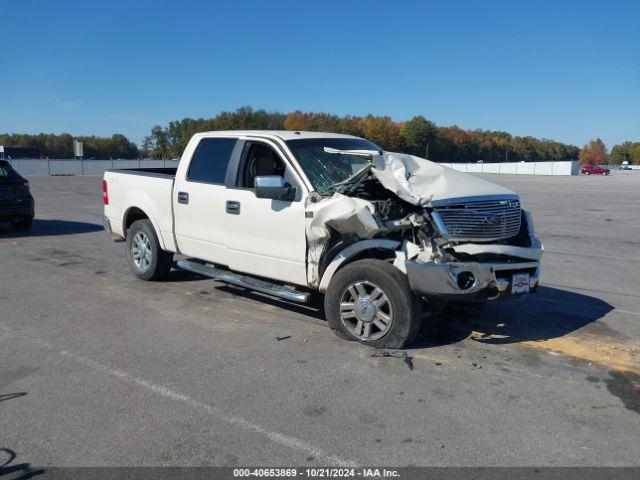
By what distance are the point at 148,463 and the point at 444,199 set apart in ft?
10.2

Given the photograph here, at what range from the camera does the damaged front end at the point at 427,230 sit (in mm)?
4785

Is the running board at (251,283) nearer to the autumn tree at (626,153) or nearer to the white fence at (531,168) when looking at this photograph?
the white fence at (531,168)

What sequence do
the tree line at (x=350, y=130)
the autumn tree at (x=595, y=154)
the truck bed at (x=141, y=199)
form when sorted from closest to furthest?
the truck bed at (x=141, y=199)
the tree line at (x=350, y=130)
the autumn tree at (x=595, y=154)

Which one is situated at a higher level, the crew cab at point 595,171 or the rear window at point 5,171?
the crew cab at point 595,171

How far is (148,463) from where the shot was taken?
10.6 ft

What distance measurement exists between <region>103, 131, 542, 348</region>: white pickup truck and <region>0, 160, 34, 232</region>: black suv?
23.7 feet

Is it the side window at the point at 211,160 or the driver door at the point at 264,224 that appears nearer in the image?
the driver door at the point at 264,224

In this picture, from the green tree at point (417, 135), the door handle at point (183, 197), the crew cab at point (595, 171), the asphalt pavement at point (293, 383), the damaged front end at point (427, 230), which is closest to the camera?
the asphalt pavement at point (293, 383)

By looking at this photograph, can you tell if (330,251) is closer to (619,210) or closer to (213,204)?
(213,204)

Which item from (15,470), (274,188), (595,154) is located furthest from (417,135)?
(15,470)

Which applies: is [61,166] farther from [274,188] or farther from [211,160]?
[274,188]

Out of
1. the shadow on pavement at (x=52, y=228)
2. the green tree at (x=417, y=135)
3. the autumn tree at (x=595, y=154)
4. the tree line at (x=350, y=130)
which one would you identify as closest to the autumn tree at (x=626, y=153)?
the autumn tree at (x=595, y=154)

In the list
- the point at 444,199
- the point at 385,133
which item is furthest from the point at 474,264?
the point at 385,133

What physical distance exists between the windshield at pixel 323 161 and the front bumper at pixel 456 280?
138 centimetres
